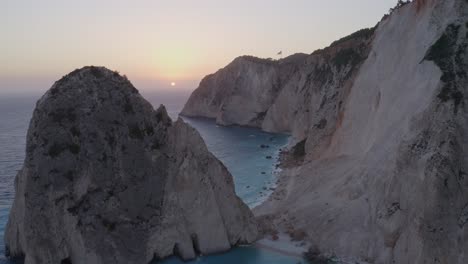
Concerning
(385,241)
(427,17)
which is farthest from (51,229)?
(427,17)

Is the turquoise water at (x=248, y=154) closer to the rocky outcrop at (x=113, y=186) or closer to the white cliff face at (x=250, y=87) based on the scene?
the white cliff face at (x=250, y=87)

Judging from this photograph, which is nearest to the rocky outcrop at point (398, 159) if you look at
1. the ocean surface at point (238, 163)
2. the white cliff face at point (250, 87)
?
the ocean surface at point (238, 163)

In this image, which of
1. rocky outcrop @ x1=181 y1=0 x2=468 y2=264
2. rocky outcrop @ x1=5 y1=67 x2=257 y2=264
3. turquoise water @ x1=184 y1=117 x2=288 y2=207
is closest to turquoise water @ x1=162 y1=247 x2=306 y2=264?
→ rocky outcrop @ x1=5 y1=67 x2=257 y2=264

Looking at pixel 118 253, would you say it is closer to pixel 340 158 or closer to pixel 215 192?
pixel 215 192

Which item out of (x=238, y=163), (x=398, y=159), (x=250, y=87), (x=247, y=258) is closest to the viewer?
(x=398, y=159)

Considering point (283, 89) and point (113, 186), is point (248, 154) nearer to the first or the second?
point (283, 89)

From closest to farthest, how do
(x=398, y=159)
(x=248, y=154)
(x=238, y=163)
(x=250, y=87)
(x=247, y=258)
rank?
1. (x=398, y=159)
2. (x=247, y=258)
3. (x=238, y=163)
4. (x=248, y=154)
5. (x=250, y=87)

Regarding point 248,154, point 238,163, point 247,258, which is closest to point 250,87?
point 248,154
